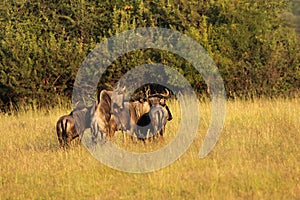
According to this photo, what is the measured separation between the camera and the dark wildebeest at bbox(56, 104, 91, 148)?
34.8ft

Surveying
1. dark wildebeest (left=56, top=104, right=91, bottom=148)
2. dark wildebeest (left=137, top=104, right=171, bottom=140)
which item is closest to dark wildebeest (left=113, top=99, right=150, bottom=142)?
dark wildebeest (left=137, top=104, right=171, bottom=140)

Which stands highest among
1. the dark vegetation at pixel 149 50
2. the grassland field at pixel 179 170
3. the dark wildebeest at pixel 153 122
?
the dark vegetation at pixel 149 50

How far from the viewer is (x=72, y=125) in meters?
10.6

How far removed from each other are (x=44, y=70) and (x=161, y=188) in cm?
1175

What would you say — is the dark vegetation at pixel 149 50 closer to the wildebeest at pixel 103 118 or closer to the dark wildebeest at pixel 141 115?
the dark wildebeest at pixel 141 115

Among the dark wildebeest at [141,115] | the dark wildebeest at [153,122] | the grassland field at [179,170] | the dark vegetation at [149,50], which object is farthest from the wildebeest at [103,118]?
the dark vegetation at [149,50]

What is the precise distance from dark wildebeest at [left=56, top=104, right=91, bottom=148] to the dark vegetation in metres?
8.07

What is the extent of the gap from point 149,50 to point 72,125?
29.4 feet

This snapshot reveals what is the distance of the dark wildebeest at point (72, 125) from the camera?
10617 mm

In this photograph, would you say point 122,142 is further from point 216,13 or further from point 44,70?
point 216,13

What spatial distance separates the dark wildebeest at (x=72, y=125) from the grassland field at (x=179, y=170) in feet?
0.74

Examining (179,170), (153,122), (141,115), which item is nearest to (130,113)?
(141,115)

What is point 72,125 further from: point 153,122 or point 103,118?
point 153,122

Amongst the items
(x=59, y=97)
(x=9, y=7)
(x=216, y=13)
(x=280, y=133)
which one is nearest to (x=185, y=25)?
(x=216, y=13)
